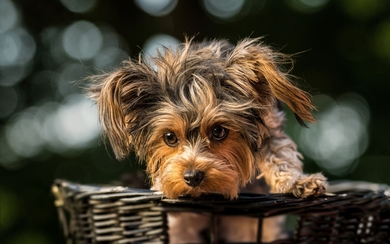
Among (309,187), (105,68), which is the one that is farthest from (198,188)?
(105,68)

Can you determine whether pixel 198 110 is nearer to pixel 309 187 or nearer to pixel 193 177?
pixel 193 177

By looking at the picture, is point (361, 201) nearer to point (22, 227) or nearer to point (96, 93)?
point (96, 93)

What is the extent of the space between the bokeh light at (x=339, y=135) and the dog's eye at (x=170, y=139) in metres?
1.70

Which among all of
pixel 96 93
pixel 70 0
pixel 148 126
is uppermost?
pixel 70 0

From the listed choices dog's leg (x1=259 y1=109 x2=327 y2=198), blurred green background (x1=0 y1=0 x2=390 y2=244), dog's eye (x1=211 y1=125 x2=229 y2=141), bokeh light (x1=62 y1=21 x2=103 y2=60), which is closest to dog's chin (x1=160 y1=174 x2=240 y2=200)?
dog's eye (x1=211 y1=125 x2=229 y2=141)

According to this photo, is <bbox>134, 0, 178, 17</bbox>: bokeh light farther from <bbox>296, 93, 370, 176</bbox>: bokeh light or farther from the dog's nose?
the dog's nose

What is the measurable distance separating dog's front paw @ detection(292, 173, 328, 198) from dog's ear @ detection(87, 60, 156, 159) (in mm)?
693

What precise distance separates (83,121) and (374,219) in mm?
2014

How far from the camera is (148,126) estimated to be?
195 cm

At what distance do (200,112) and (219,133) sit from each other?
12cm

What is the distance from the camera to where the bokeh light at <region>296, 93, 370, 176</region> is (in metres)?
3.38

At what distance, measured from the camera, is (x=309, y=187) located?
1.76 meters

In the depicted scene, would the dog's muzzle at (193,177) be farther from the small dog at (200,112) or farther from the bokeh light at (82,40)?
the bokeh light at (82,40)

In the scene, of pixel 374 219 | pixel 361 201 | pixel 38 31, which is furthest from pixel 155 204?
pixel 38 31
